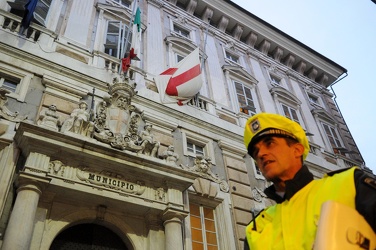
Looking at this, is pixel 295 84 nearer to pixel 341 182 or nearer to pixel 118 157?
pixel 118 157

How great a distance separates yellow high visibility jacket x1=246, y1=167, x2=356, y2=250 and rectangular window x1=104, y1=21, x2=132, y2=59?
9113mm

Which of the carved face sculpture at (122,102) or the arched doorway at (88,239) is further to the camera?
the carved face sculpture at (122,102)

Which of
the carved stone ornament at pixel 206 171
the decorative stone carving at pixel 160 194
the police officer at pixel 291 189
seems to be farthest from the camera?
the carved stone ornament at pixel 206 171

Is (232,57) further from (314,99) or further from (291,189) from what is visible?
(291,189)

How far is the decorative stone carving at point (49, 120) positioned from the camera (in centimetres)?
680

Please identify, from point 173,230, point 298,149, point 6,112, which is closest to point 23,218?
point 6,112

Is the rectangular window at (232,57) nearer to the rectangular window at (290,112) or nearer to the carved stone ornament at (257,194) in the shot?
the rectangular window at (290,112)

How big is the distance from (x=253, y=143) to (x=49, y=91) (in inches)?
282

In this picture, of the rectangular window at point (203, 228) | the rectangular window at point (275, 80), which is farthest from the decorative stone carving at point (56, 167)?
the rectangular window at point (275, 80)

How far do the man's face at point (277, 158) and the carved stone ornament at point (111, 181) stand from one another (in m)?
5.28

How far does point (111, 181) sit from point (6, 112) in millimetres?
2900

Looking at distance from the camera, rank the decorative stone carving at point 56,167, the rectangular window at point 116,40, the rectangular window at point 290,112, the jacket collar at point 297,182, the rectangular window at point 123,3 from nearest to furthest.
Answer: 1. the jacket collar at point 297,182
2. the decorative stone carving at point 56,167
3. the rectangular window at point 116,40
4. the rectangular window at point 123,3
5. the rectangular window at point 290,112

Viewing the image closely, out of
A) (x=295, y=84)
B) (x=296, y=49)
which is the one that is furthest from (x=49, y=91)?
(x=296, y=49)

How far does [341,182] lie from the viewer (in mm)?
1704
